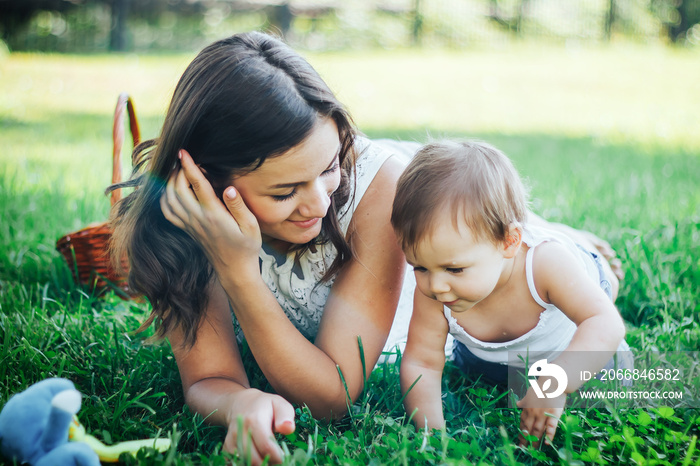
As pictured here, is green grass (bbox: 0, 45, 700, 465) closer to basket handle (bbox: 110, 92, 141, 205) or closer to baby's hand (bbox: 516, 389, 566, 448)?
baby's hand (bbox: 516, 389, 566, 448)

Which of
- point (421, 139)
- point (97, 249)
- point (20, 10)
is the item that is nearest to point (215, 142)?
point (97, 249)

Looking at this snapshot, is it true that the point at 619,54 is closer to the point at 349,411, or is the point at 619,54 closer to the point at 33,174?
the point at 33,174

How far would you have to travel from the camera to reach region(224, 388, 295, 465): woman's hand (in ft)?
5.49

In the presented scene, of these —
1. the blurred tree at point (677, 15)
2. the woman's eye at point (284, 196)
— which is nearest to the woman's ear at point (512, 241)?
the woman's eye at point (284, 196)

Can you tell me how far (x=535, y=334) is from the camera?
7.18ft

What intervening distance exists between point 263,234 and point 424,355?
28.0 inches

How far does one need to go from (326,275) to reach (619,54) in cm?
1221

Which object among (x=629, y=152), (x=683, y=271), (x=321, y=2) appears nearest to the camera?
(x=683, y=271)

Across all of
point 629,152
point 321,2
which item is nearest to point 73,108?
point 629,152

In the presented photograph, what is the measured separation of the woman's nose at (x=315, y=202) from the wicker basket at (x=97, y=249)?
53.3 inches

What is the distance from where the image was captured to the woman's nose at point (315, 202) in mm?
1887

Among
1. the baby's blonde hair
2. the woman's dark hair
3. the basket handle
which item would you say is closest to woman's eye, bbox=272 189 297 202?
the woman's dark hair

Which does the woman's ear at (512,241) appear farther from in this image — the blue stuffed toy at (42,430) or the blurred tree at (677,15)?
the blurred tree at (677,15)

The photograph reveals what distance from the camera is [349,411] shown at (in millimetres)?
2039
